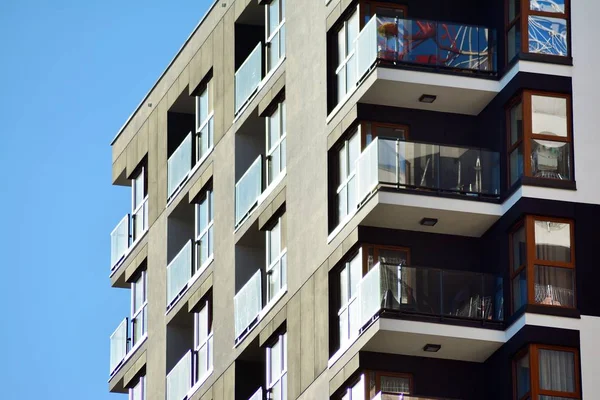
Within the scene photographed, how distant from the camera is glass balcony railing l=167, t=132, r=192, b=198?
192 feet

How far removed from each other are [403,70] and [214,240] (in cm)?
1051

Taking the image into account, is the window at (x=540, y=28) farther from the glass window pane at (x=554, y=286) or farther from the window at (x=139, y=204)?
the window at (x=139, y=204)

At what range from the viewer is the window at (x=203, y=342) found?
5534cm

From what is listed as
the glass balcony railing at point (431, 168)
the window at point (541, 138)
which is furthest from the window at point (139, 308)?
the window at point (541, 138)

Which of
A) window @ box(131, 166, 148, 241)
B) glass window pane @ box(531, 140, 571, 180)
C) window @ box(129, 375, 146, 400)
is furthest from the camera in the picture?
window @ box(131, 166, 148, 241)

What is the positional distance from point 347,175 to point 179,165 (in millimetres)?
11972

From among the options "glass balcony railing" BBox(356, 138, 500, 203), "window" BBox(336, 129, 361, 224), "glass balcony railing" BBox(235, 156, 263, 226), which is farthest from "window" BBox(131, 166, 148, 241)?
"glass balcony railing" BBox(356, 138, 500, 203)

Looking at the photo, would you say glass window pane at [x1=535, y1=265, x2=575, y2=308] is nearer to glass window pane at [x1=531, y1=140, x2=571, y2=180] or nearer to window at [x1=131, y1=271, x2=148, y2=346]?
glass window pane at [x1=531, y1=140, x2=571, y2=180]

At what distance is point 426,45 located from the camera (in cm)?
4703

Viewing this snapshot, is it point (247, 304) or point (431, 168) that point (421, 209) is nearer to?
point (431, 168)

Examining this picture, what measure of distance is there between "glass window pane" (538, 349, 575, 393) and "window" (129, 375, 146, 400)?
18.2m

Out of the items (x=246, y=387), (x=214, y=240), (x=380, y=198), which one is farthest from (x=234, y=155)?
(x=380, y=198)

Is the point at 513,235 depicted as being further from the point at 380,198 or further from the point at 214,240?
the point at 214,240

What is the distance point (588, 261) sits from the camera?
45.2 metres
